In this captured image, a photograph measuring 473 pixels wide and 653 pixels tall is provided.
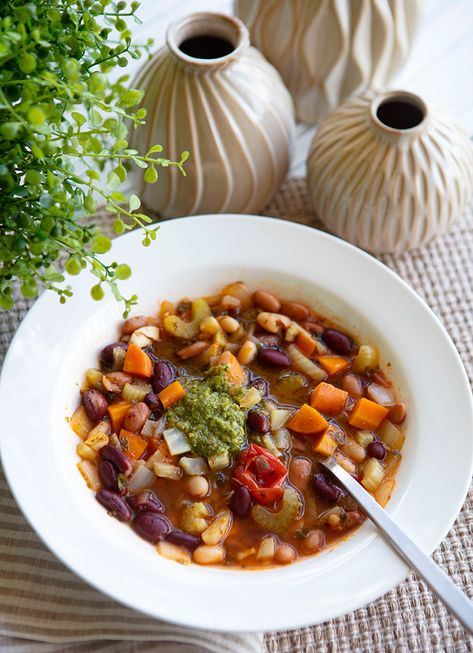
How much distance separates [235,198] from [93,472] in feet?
3.60

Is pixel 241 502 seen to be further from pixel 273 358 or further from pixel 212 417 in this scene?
pixel 273 358

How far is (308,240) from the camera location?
252 centimetres

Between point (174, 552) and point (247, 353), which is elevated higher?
point (247, 353)

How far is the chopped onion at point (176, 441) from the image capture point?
215 centimetres

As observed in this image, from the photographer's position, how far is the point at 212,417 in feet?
7.10

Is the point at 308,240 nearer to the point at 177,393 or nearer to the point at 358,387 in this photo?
the point at 358,387

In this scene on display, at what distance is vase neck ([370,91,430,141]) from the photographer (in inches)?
102

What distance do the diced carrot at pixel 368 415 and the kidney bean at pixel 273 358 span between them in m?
0.24

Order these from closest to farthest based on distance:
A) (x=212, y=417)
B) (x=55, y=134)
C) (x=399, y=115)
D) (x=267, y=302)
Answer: (x=55, y=134) → (x=212, y=417) → (x=267, y=302) → (x=399, y=115)

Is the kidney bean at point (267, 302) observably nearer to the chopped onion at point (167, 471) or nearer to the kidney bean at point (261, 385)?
the kidney bean at point (261, 385)

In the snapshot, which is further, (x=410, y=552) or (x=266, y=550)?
(x=266, y=550)

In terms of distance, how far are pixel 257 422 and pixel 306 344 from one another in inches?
13.2

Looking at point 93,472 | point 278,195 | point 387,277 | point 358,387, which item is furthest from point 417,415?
point 278,195

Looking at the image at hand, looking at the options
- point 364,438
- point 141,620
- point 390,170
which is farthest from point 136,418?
point 390,170
